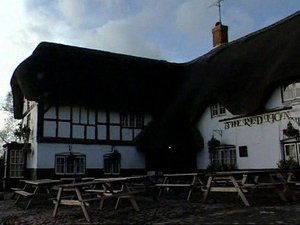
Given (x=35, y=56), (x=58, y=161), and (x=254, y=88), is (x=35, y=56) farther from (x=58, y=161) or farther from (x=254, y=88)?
(x=254, y=88)

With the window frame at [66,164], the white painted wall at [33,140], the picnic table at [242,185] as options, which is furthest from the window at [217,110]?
the white painted wall at [33,140]

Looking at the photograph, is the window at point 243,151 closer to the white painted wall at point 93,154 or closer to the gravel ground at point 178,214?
the gravel ground at point 178,214

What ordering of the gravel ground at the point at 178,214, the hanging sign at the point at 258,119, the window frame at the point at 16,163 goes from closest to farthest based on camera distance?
the gravel ground at the point at 178,214 → the hanging sign at the point at 258,119 → the window frame at the point at 16,163

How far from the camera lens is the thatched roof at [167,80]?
1628 cm

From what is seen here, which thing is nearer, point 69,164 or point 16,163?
point 69,164

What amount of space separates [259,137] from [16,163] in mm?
11683

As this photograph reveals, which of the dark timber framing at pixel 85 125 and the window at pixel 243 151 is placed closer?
the window at pixel 243 151

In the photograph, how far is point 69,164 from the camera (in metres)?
19.3

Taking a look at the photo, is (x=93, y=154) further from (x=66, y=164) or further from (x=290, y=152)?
(x=290, y=152)

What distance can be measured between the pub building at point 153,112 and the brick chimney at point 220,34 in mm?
2740

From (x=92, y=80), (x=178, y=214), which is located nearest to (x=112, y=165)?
(x=92, y=80)

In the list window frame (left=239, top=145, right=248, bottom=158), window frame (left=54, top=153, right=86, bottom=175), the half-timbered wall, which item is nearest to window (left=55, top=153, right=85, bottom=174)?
window frame (left=54, top=153, right=86, bottom=175)

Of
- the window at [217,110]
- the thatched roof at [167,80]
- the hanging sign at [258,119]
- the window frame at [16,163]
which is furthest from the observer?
the window frame at [16,163]

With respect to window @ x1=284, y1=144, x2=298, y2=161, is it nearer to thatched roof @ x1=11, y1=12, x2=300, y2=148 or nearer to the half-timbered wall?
thatched roof @ x1=11, y1=12, x2=300, y2=148
